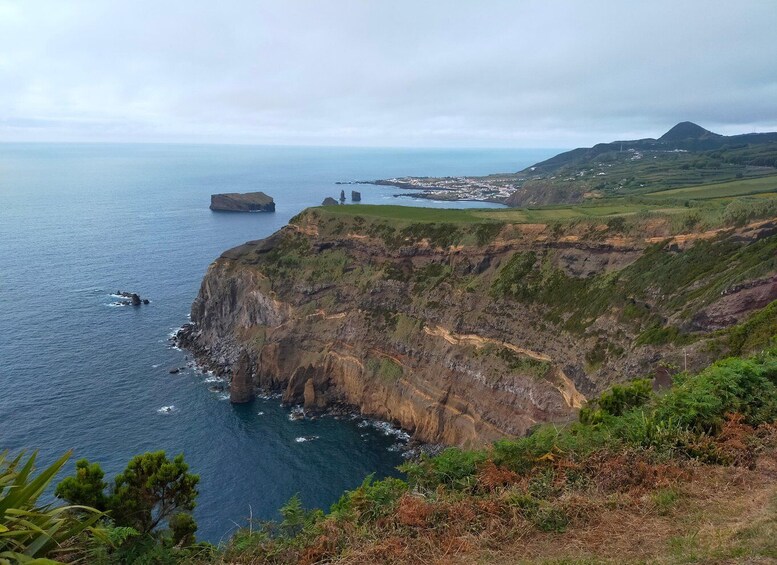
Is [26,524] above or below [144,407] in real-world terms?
above

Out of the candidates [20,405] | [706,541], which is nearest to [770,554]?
[706,541]

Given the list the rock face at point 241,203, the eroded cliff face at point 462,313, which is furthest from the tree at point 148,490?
the rock face at point 241,203

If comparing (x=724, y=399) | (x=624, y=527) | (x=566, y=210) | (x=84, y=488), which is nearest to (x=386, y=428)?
(x=566, y=210)

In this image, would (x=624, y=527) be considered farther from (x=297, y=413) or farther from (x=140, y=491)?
(x=297, y=413)

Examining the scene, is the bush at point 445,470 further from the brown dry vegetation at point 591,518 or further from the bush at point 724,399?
the bush at point 724,399

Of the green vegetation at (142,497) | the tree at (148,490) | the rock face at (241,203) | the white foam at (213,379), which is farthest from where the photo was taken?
the rock face at (241,203)

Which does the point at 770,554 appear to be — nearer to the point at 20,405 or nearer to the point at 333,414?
the point at 333,414
